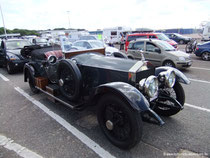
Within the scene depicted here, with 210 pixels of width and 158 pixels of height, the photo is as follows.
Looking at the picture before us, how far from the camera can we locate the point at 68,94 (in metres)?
3.37

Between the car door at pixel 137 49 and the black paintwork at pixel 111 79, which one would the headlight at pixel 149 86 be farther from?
the car door at pixel 137 49

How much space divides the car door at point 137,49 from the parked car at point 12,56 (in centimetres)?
568

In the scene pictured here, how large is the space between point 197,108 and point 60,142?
3.21 m

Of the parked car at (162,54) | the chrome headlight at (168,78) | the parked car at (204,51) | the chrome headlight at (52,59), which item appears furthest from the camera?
the parked car at (204,51)

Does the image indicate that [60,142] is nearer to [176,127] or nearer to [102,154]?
[102,154]

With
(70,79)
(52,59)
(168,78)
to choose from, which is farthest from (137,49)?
(70,79)

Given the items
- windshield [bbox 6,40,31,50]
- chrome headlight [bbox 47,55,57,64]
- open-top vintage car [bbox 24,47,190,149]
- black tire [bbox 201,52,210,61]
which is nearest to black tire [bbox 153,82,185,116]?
open-top vintage car [bbox 24,47,190,149]

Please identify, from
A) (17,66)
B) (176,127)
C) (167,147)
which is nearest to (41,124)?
(167,147)

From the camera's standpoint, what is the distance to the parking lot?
2.37 metres

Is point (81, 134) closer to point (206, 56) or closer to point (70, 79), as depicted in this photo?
point (70, 79)

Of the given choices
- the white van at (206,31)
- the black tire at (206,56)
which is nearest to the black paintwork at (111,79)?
the black tire at (206,56)

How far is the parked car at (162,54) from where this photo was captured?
7305 mm

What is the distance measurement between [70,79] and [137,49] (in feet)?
19.8

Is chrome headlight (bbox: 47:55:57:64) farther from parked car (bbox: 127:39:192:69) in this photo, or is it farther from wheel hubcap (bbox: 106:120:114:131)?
parked car (bbox: 127:39:192:69)
